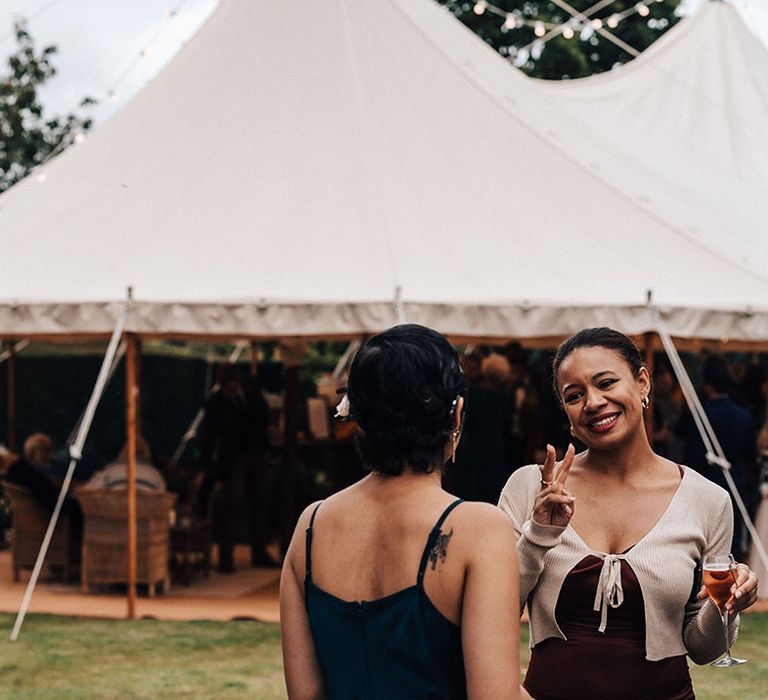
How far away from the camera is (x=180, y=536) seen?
1016cm

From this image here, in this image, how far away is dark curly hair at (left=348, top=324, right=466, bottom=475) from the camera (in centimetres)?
226

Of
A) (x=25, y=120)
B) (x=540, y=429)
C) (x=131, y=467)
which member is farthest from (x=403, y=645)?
(x=25, y=120)

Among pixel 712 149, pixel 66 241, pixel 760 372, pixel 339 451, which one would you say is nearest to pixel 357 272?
pixel 66 241

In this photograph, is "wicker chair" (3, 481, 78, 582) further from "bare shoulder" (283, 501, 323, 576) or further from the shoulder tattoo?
the shoulder tattoo

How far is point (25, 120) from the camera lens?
2266 centimetres

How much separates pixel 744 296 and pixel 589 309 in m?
1.25

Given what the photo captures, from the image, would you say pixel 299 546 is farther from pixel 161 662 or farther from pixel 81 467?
pixel 81 467

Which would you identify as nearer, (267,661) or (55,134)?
(267,661)

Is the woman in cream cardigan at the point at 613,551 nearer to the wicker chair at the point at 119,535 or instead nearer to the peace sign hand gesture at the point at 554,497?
the peace sign hand gesture at the point at 554,497

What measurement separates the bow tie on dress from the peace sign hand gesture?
17cm

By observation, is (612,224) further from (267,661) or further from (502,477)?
(267,661)

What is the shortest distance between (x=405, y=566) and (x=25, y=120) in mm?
21672

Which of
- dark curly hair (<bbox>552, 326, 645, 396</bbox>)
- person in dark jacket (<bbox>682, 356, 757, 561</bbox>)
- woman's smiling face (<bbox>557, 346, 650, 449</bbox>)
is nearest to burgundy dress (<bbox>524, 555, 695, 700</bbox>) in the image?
woman's smiling face (<bbox>557, 346, 650, 449</bbox>)

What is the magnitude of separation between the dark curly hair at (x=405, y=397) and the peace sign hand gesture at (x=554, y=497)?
408 mm
